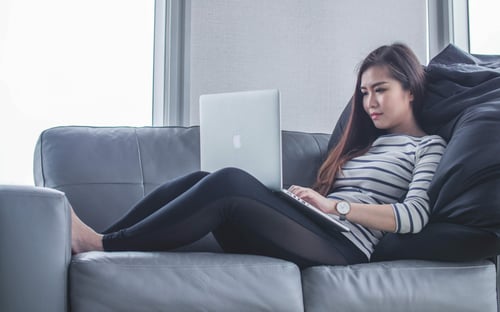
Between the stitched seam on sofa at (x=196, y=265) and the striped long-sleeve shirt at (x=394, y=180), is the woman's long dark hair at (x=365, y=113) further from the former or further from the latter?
the stitched seam on sofa at (x=196, y=265)

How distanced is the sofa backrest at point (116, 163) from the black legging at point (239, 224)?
46 centimetres

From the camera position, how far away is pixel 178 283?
1.58 metres

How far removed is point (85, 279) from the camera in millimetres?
1546

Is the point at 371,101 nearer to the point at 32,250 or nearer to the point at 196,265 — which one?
the point at 196,265

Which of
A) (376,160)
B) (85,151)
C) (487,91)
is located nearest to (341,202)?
(376,160)

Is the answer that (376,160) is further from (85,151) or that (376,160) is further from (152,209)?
(85,151)

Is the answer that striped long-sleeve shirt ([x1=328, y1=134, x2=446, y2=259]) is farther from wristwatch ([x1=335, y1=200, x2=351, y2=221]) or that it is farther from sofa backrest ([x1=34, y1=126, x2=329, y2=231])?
sofa backrest ([x1=34, y1=126, x2=329, y2=231])

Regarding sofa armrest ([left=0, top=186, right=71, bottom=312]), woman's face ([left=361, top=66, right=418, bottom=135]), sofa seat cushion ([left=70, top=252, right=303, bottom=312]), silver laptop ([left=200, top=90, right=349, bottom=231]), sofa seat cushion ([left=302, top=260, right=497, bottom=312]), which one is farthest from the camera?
woman's face ([left=361, top=66, right=418, bottom=135])

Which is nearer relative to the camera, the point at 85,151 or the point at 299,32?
the point at 85,151

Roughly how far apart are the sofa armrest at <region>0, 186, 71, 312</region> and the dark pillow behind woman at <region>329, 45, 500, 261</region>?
89cm

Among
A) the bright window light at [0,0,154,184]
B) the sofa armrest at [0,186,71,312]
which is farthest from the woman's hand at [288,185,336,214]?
the bright window light at [0,0,154,184]

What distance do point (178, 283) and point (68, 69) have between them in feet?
4.94

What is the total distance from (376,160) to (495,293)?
1.76 ft

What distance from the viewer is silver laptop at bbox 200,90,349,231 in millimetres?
1851
